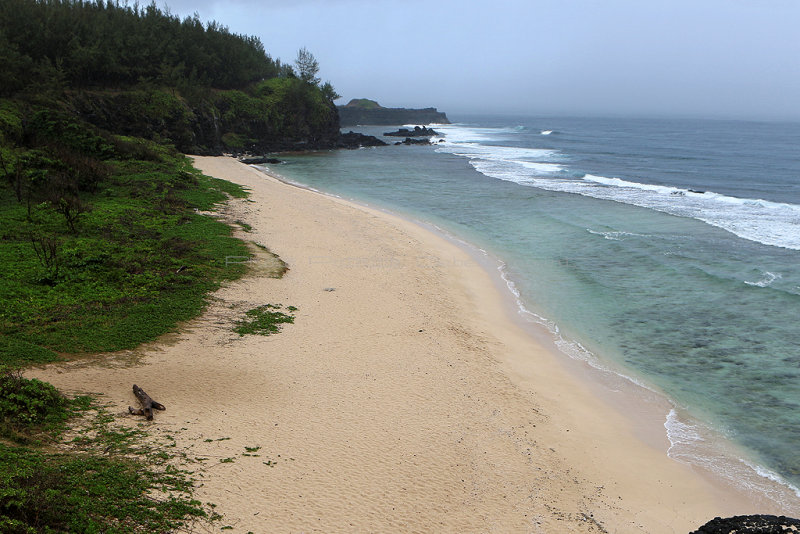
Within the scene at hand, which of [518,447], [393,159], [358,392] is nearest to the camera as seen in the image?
[518,447]

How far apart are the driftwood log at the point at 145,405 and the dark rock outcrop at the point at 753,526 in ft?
29.9

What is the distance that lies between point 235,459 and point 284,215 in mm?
20048

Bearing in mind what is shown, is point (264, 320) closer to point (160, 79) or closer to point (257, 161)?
point (257, 161)

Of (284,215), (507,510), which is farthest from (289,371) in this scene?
(284,215)

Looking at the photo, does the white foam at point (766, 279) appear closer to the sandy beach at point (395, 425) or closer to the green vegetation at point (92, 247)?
the sandy beach at point (395, 425)

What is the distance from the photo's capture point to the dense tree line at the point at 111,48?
4262 centimetres

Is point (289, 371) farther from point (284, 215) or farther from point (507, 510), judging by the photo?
point (284, 215)

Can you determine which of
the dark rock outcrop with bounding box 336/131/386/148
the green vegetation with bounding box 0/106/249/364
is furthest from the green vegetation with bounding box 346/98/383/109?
the green vegetation with bounding box 0/106/249/364

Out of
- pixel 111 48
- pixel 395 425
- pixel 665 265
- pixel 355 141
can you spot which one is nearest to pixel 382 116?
pixel 355 141

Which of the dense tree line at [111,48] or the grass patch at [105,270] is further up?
the dense tree line at [111,48]

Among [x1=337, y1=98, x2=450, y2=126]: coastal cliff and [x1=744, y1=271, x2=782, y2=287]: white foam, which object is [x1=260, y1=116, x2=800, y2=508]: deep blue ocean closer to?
[x1=744, y1=271, x2=782, y2=287]: white foam

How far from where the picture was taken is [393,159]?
6228cm

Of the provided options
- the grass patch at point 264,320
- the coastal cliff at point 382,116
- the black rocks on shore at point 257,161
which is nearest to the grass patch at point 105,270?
the grass patch at point 264,320

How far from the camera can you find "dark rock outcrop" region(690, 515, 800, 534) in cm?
723
